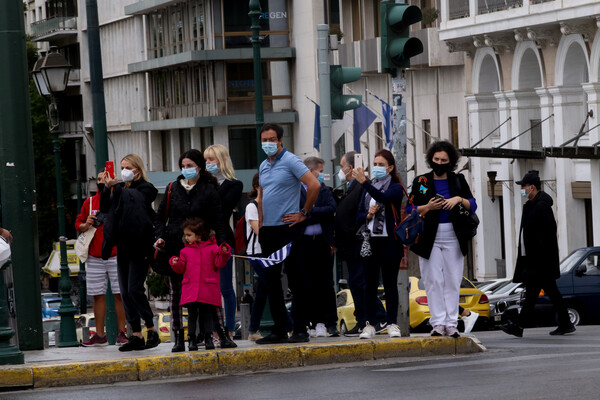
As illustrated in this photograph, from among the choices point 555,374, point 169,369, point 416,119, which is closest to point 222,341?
point 169,369

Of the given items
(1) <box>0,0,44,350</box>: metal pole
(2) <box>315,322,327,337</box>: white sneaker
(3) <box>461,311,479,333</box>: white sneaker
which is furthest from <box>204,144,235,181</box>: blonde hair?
(3) <box>461,311,479,333</box>: white sneaker

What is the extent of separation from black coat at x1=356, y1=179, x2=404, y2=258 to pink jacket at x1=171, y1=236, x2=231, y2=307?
1.58 meters

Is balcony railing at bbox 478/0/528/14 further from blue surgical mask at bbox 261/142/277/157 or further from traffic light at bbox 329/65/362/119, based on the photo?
blue surgical mask at bbox 261/142/277/157

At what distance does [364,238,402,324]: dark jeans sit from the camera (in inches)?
623

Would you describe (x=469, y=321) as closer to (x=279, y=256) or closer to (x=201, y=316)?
(x=279, y=256)

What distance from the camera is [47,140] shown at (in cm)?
8412

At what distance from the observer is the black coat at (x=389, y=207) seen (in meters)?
15.4

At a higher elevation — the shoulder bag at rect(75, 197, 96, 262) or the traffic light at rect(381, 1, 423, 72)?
the traffic light at rect(381, 1, 423, 72)

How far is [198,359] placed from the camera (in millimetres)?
13891

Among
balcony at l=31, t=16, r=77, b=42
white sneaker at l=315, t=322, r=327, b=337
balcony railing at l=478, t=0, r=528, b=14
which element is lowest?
white sneaker at l=315, t=322, r=327, b=337

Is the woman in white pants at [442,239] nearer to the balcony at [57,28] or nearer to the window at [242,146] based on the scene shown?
the window at [242,146]

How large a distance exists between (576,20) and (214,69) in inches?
1016

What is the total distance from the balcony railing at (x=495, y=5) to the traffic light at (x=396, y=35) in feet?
93.4

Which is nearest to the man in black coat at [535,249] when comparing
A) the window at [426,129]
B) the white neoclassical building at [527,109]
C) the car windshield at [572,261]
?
the car windshield at [572,261]
